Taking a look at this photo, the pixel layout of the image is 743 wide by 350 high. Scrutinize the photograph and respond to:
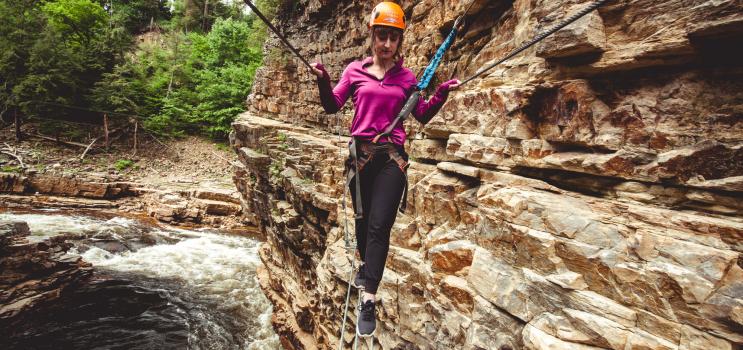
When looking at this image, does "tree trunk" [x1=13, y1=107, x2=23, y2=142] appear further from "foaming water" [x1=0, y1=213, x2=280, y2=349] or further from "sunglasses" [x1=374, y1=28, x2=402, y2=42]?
"sunglasses" [x1=374, y1=28, x2=402, y2=42]

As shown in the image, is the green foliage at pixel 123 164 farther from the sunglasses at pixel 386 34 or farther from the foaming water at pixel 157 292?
the sunglasses at pixel 386 34

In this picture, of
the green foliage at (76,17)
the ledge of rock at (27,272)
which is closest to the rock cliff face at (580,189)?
the ledge of rock at (27,272)

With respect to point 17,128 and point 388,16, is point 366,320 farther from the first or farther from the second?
point 17,128

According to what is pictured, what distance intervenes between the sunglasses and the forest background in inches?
569

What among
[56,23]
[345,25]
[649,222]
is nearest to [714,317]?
[649,222]

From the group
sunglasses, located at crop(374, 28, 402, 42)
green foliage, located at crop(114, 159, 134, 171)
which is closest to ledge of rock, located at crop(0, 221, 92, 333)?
green foliage, located at crop(114, 159, 134, 171)

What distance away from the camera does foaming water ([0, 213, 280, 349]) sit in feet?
29.4

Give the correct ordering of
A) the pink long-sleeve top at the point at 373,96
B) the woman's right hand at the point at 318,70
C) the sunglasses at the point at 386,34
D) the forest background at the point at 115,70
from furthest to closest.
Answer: the forest background at the point at 115,70, the pink long-sleeve top at the point at 373,96, the sunglasses at the point at 386,34, the woman's right hand at the point at 318,70

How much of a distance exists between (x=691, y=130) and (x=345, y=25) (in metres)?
9.96

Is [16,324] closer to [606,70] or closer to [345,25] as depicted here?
[345,25]

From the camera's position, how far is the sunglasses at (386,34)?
108 inches

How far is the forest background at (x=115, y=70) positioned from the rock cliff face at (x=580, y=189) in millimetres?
14125

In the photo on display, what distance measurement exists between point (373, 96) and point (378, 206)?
3.17 feet

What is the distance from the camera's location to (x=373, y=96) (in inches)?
114
